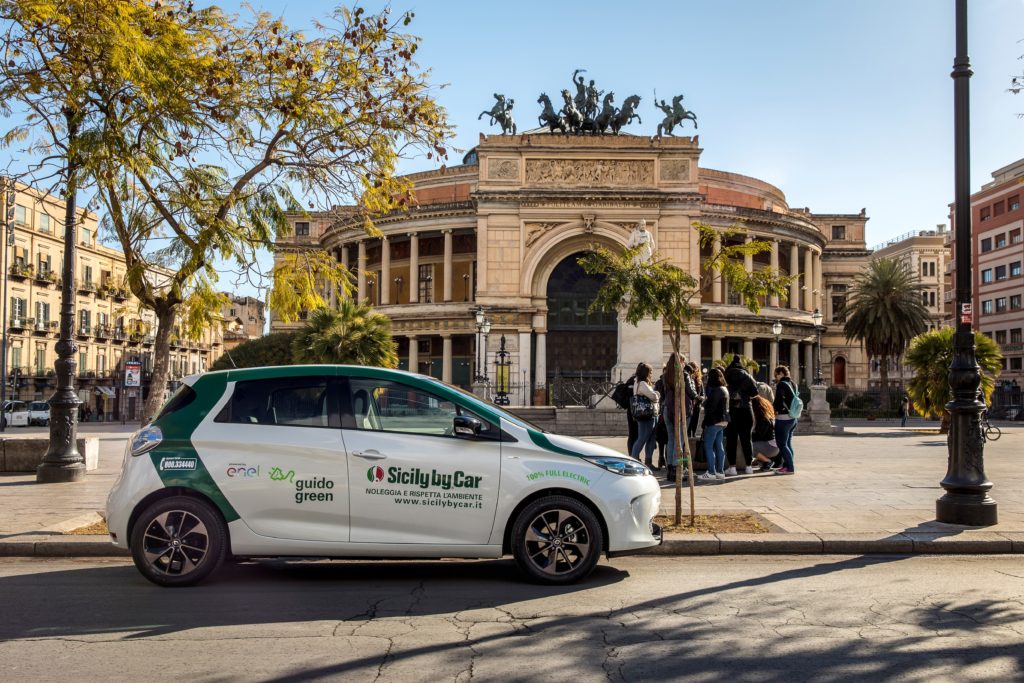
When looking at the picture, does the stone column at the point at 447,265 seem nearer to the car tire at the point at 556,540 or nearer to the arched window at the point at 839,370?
the arched window at the point at 839,370

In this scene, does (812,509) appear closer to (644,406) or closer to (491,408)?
(644,406)

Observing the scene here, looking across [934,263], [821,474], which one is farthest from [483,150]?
[934,263]

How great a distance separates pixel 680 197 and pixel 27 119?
144 feet

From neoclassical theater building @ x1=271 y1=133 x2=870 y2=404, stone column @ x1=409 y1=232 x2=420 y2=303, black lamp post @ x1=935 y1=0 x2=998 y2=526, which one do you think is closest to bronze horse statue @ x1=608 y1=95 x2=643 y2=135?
neoclassical theater building @ x1=271 y1=133 x2=870 y2=404

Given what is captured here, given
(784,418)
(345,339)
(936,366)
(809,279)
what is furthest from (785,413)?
(809,279)

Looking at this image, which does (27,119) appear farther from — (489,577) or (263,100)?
(489,577)

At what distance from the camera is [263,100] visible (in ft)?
34.2

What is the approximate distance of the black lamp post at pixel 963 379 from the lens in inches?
368

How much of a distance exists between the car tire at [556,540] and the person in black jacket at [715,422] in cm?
638

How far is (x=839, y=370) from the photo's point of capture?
233ft

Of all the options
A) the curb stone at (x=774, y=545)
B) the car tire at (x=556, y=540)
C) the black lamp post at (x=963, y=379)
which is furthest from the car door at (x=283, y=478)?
the black lamp post at (x=963, y=379)

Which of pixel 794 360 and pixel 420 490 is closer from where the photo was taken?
pixel 420 490

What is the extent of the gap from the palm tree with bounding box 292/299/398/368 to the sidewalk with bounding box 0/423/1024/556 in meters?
19.0

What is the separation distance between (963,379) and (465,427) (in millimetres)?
5845
